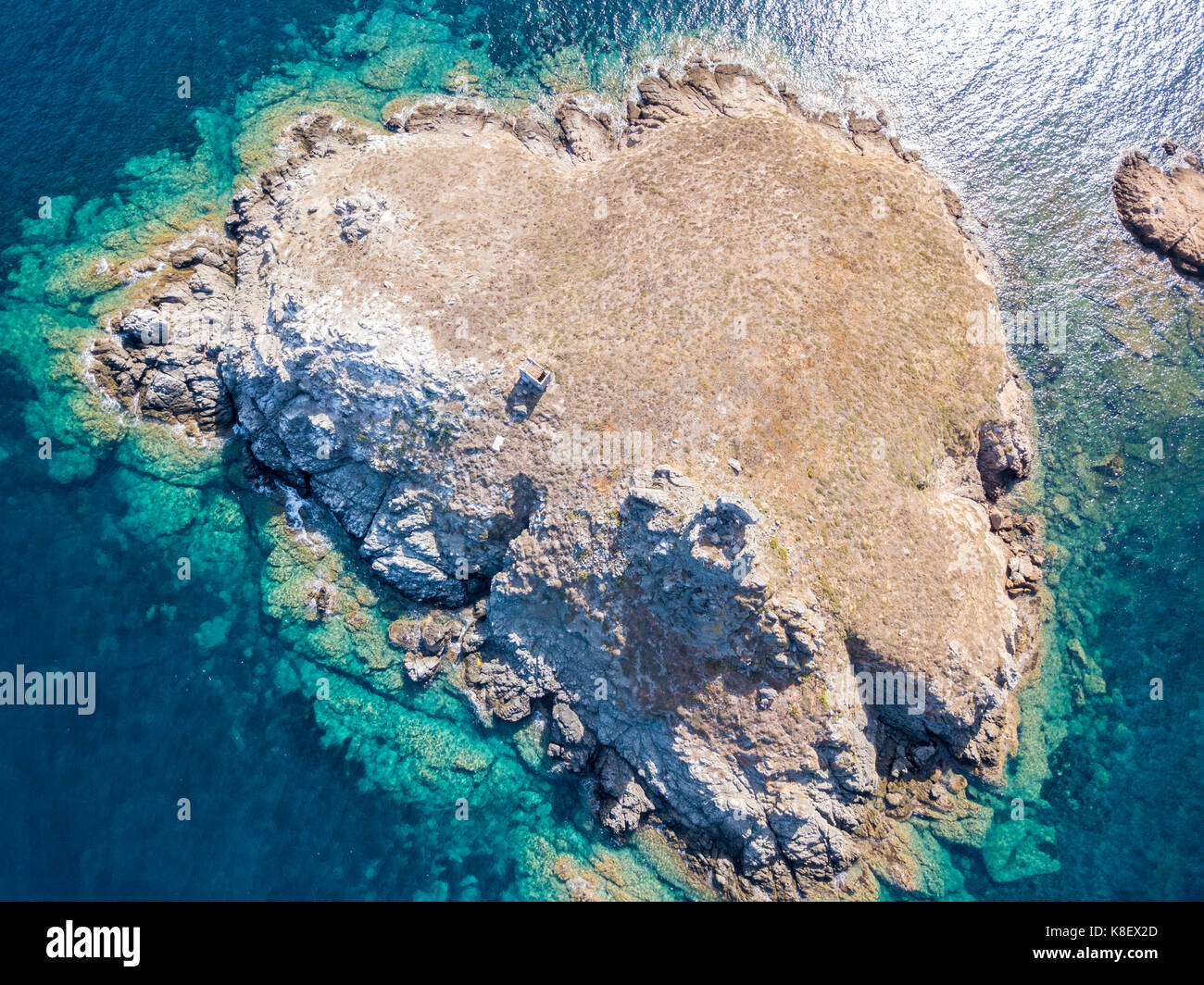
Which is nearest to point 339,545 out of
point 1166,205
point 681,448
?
point 681,448

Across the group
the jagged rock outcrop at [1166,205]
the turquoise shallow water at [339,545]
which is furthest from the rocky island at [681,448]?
the jagged rock outcrop at [1166,205]

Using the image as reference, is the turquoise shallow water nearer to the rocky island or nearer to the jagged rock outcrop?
the jagged rock outcrop

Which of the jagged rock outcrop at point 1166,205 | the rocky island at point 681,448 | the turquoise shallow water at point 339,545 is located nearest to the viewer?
the rocky island at point 681,448

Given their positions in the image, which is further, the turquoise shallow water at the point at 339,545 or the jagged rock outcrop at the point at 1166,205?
the jagged rock outcrop at the point at 1166,205

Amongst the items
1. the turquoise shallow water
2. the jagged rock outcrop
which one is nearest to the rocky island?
the turquoise shallow water

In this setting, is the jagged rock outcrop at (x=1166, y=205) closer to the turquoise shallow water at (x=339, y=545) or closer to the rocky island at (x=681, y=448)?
the turquoise shallow water at (x=339, y=545)

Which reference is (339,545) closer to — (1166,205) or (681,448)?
(681,448)
